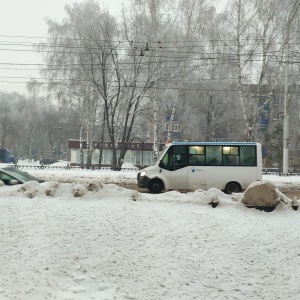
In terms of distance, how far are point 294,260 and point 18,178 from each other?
850 centimetres

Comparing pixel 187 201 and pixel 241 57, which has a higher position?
pixel 241 57

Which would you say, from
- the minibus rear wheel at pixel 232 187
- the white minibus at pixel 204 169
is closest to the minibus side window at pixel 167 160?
the white minibus at pixel 204 169

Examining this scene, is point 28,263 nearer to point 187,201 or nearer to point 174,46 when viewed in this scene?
point 187,201

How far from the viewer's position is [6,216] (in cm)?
772

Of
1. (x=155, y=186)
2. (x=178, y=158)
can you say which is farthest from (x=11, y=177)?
(x=178, y=158)

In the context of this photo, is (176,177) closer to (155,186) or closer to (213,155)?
(155,186)

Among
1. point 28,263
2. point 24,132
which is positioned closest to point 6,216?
point 28,263

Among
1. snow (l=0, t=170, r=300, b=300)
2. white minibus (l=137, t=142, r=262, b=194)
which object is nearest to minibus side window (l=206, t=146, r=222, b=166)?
white minibus (l=137, t=142, r=262, b=194)

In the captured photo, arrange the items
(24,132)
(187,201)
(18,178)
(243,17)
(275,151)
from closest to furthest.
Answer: (187,201), (18,178), (243,17), (275,151), (24,132)

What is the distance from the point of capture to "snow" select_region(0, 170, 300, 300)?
18.8 ft

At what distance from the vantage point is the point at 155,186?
56.0 ft

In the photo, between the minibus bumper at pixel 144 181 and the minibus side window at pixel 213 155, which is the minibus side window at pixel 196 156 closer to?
the minibus side window at pixel 213 155

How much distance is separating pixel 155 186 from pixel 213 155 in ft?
9.28

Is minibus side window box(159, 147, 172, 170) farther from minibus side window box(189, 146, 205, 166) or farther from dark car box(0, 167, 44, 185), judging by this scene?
dark car box(0, 167, 44, 185)
